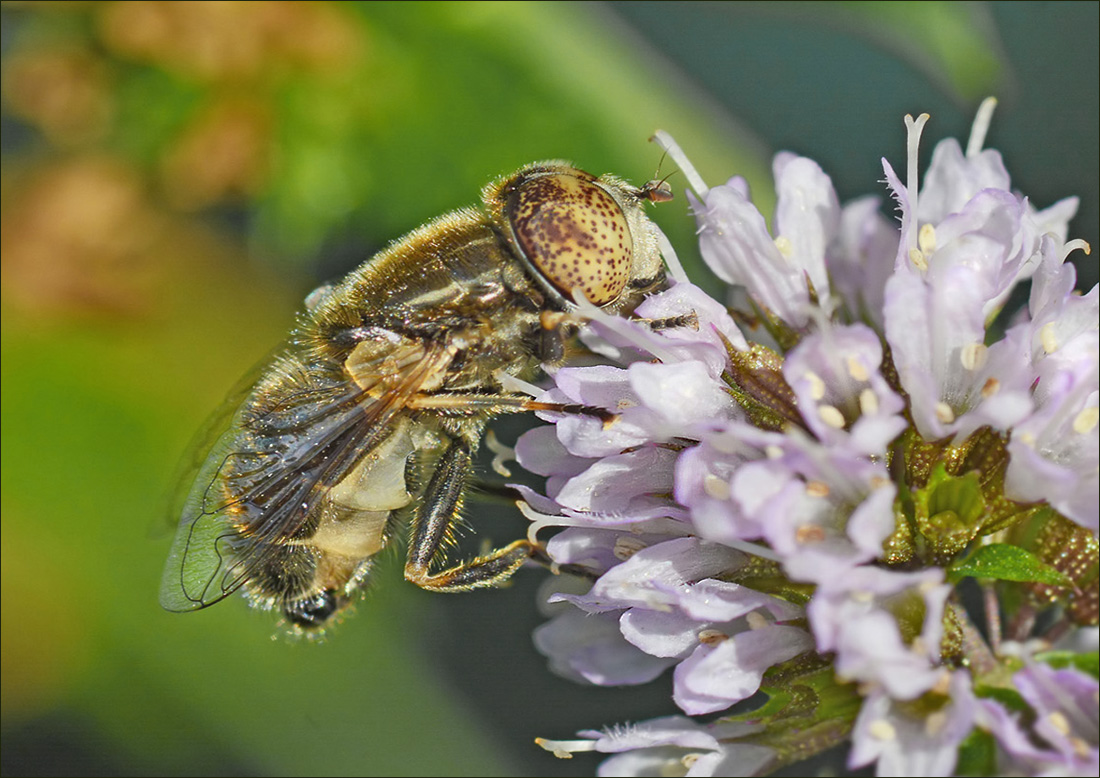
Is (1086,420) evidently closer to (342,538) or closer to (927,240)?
(927,240)

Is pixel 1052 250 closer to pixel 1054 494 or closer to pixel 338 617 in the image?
pixel 1054 494

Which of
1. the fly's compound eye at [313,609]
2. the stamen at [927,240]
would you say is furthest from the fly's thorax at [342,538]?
the stamen at [927,240]

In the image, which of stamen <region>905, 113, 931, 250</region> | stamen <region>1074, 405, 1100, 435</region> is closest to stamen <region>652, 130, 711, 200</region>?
stamen <region>905, 113, 931, 250</region>

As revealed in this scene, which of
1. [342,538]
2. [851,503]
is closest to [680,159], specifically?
[851,503]

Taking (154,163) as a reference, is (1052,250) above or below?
below

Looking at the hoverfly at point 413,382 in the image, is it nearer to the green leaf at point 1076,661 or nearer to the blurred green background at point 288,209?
the green leaf at point 1076,661

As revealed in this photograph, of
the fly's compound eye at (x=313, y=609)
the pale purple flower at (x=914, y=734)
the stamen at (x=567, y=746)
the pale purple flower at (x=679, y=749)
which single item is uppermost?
the fly's compound eye at (x=313, y=609)

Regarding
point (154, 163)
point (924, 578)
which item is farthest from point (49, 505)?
point (924, 578)

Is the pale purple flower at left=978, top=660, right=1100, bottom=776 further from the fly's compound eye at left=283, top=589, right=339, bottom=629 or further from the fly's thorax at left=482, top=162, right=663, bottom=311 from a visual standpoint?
the fly's compound eye at left=283, top=589, right=339, bottom=629
